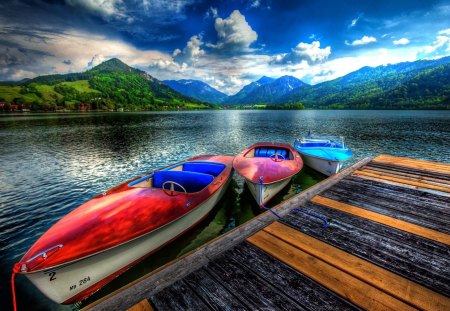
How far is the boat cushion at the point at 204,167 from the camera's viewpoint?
46.0 ft

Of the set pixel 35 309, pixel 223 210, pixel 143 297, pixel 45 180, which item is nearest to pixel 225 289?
pixel 143 297

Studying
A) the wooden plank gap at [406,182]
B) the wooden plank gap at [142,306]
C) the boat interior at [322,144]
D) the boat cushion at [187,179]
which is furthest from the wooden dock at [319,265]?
the boat interior at [322,144]

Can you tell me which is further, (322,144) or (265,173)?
(322,144)

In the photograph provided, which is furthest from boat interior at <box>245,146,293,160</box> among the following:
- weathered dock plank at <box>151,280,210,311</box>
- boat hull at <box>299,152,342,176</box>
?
weathered dock plank at <box>151,280,210,311</box>

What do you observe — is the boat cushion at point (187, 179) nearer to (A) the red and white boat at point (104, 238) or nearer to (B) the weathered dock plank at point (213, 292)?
(A) the red and white boat at point (104, 238)

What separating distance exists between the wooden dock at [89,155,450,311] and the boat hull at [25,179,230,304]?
12.4 feet

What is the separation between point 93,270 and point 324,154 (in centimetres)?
1772

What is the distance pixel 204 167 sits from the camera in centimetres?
1430

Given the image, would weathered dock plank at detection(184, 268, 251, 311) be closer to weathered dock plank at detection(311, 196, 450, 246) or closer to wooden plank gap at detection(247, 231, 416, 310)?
wooden plank gap at detection(247, 231, 416, 310)

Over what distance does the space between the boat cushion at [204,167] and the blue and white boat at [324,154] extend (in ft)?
30.3

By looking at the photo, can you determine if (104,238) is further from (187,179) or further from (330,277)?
(330,277)

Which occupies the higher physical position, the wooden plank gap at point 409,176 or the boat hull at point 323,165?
the wooden plank gap at point 409,176

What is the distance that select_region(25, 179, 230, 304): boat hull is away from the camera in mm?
5660

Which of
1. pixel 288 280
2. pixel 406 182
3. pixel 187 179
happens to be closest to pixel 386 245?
pixel 288 280
